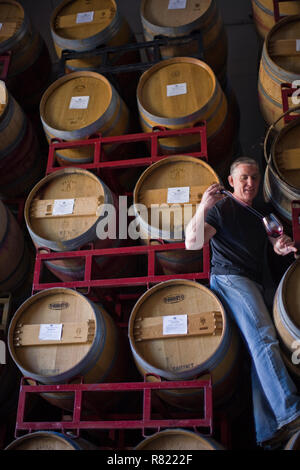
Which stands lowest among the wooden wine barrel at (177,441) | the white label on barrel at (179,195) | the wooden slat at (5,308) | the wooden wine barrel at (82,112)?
the wooden slat at (5,308)

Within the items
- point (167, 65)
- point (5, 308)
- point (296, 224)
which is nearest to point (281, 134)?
point (296, 224)

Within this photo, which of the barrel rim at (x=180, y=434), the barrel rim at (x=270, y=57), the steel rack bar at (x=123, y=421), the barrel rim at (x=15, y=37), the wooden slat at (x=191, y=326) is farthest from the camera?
the barrel rim at (x=15, y=37)

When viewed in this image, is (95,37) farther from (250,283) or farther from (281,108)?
(250,283)

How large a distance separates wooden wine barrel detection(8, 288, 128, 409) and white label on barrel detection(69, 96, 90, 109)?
181 cm

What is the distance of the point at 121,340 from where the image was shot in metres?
3.64

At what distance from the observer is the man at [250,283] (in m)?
2.95

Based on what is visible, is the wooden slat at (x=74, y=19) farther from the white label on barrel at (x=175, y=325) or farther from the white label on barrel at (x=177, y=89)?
the white label on barrel at (x=175, y=325)

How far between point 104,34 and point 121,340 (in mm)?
3126

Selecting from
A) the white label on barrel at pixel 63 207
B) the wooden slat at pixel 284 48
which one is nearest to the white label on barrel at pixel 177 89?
the wooden slat at pixel 284 48

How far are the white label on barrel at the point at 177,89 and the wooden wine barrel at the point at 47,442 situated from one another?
2.92 metres

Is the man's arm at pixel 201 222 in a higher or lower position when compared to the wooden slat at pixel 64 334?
higher

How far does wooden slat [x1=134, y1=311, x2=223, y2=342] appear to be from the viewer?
126 inches
